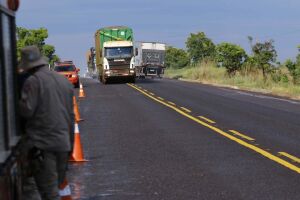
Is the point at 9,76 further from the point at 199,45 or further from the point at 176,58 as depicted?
the point at 176,58

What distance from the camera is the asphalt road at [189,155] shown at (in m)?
8.27

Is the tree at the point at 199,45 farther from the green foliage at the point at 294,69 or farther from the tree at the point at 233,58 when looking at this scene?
the green foliage at the point at 294,69

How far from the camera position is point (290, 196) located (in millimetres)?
7777

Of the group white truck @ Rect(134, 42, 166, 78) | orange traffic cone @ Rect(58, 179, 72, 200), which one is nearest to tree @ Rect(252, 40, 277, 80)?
white truck @ Rect(134, 42, 166, 78)

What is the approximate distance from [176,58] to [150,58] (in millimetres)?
31332

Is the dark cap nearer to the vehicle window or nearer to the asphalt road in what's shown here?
the vehicle window

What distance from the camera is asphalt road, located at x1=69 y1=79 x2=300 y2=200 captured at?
325 inches

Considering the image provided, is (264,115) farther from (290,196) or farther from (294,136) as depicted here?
(290,196)

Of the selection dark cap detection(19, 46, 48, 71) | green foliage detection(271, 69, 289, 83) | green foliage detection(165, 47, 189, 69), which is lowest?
green foliage detection(165, 47, 189, 69)

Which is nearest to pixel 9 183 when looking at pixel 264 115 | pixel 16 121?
pixel 16 121

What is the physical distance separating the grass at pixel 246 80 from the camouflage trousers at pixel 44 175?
24.4 m

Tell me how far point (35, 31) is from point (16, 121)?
8166cm

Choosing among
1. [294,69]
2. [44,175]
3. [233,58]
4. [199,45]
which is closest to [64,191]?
[44,175]

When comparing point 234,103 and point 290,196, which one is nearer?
point 290,196
